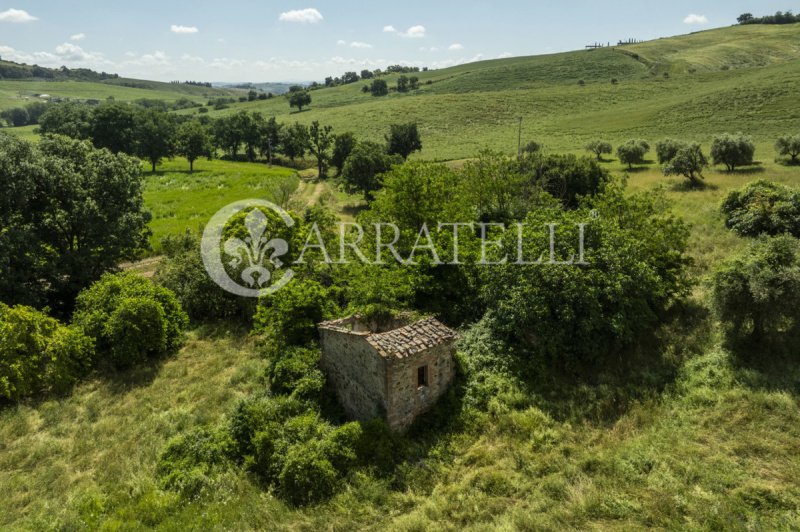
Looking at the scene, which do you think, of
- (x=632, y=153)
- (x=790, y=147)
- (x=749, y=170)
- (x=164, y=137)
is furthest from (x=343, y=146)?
(x=790, y=147)

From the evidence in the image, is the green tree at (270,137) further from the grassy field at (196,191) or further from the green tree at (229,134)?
the grassy field at (196,191)

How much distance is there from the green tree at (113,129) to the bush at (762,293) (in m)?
69.7

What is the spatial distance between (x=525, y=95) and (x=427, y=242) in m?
86.3

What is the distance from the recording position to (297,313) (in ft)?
54.5

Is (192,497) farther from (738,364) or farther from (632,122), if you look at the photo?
(632,122)

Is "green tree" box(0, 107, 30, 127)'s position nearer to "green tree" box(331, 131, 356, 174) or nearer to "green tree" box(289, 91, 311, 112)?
"green tree" box(289, 91, 311, 112)

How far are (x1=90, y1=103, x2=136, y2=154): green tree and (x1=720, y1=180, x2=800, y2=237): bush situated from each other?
68343mm

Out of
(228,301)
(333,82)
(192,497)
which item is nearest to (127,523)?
(192,497)

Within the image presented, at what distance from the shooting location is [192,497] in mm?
11172

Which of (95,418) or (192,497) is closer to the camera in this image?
(192,497)

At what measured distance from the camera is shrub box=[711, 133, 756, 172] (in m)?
36.1

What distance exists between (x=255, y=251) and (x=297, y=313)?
7164 mm

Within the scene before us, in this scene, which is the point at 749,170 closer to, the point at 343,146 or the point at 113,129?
the point at 343,146

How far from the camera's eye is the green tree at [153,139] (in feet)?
204
